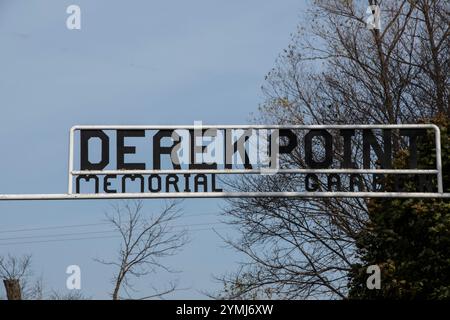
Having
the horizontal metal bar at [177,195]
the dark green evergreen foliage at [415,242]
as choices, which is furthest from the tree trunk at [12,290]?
the dark green evergreen foliage at [415,242]

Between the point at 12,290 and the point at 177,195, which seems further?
the point at 12,290

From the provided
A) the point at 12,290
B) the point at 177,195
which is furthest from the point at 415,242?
the point at 12,290

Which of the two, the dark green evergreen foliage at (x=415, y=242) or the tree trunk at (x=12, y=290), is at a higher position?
the dark green evergreen foliage at (x=415, y=242)

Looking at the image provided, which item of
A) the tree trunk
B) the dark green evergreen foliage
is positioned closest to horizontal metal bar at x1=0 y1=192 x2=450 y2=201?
the dark green evergreen foliage

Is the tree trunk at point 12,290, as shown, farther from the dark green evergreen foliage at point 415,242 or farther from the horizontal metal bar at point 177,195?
the dark green evergreen foliage at point 415,242

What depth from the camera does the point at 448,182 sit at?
669 inches

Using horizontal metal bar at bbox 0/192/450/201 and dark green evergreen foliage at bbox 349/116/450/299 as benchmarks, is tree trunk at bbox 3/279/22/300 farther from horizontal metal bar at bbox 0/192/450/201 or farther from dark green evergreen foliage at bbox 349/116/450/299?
dark green evergreen foliage at bbox 349/116/450/299

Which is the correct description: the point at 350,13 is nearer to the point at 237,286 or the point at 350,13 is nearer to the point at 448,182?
the point at 237,286

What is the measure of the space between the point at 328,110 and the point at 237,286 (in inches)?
227

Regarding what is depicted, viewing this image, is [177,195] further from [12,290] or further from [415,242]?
[415,242]
